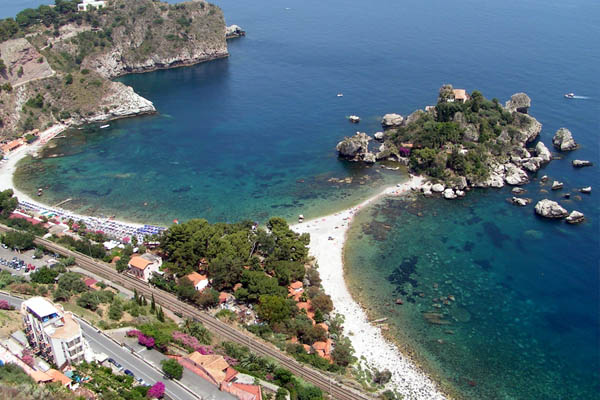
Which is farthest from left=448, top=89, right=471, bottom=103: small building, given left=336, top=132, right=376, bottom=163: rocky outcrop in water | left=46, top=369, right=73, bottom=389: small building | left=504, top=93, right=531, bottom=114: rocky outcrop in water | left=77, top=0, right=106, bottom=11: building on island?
left=77, top=0, right=106, bottom=11: building on island

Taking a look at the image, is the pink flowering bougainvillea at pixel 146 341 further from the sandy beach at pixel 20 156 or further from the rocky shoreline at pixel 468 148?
the rocky shoreline at pixel 468 148

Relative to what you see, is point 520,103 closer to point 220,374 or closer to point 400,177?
point 400,177

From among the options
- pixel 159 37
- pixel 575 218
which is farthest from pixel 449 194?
pixel 159 37

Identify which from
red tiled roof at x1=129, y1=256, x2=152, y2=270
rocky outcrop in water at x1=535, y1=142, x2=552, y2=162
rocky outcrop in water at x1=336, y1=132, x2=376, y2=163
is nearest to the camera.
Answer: red tiled roof at x1=129, y1=256, x2=152, y2=270

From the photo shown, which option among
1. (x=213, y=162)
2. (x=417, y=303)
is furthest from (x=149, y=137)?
(x=417, y=303)

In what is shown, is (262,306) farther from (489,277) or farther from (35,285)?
(489,277)

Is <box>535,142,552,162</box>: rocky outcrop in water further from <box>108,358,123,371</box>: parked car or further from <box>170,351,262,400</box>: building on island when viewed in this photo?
<box>108,358,123,371</box>: parked car
